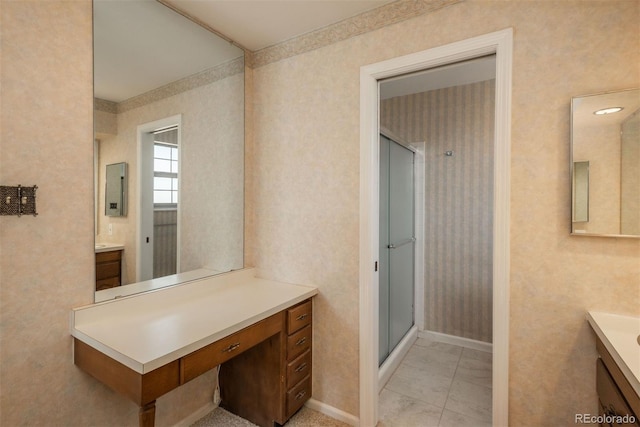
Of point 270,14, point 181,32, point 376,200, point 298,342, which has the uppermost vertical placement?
point 270,14

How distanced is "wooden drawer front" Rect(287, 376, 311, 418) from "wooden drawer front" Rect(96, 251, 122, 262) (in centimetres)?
125

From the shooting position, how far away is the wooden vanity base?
124 centimetres

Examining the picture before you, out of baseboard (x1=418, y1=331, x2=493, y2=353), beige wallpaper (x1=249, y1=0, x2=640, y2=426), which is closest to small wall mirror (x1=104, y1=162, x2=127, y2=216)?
beige wallpaper (x1=249, y1=0, x2=640, y2=426)

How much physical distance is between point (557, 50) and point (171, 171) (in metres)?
2.11

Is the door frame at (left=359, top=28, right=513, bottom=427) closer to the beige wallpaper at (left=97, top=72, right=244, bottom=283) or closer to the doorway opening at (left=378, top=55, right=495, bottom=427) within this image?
the doorway opening at (left=378, top=55, right=495, bottom=427)

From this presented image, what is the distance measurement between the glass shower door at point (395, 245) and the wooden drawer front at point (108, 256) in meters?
1.70

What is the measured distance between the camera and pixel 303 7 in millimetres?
1767

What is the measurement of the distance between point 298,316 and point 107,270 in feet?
3.52

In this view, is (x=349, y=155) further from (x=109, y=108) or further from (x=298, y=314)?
(x=109, y=108)

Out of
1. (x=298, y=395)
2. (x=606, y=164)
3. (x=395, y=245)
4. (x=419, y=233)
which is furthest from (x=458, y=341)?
(x=606, y=164)

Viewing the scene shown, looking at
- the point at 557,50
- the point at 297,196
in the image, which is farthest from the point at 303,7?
the point at 557,50

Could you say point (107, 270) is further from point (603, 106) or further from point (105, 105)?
point (603, 106)

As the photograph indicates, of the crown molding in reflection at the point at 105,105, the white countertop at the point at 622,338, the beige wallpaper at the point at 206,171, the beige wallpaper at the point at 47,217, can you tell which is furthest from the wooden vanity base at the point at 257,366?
the white countertop at the point at 622,338

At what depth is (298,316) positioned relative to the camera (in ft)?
6.13
